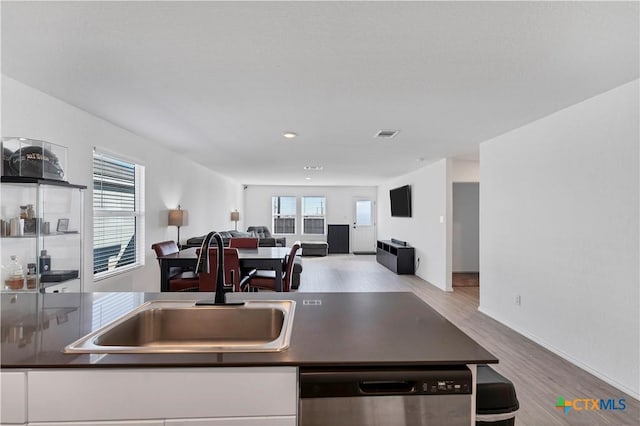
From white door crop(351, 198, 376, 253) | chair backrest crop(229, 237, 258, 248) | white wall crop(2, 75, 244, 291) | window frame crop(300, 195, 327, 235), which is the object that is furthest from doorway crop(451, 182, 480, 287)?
white wall crop(2, 75, 244, 291)

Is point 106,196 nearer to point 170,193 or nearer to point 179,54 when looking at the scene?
point 170,193

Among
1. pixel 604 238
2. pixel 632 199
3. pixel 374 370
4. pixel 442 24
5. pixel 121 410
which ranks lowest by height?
pixel 121 410

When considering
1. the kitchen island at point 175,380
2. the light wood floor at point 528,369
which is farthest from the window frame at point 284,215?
the kitchen island at point 175,380

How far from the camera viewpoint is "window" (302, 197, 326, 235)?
36.6 ft

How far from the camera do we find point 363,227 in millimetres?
11180

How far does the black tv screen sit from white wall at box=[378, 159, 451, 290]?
0.14 meters

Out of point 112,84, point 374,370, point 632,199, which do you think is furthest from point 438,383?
point 112,84

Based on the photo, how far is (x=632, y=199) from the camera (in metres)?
2.40

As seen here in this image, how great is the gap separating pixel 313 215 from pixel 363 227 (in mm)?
1801

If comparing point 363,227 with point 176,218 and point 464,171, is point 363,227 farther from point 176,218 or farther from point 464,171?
point 176,218

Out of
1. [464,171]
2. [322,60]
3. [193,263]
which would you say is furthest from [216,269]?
[464,171]

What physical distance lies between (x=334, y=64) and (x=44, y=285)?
258 centimetres

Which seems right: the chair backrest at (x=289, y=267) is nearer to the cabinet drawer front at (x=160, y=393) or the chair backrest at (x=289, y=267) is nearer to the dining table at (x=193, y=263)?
the dining table at (x=193, y=263)

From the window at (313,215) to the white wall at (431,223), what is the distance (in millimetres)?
3365
